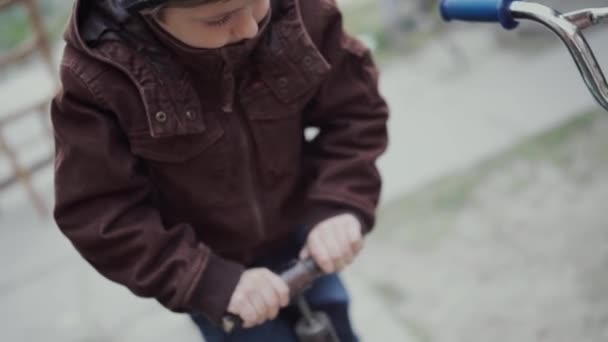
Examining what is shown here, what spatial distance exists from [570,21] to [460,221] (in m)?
1.71

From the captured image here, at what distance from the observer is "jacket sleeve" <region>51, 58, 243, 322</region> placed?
46.7 inches

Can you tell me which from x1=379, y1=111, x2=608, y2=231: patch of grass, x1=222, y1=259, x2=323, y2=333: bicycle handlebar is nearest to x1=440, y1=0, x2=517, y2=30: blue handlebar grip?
x1=222, y1=259, x2=323, y2=333: bicycle handlebar

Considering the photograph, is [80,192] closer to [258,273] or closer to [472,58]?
[258,273]

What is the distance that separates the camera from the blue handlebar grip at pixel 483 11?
3.38 ft

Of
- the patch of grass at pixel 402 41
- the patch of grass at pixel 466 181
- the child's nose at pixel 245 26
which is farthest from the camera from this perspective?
the patch of grass at pixel 402 41

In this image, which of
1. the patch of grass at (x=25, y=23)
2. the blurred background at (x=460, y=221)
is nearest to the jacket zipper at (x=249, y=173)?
the blurred background at (x=460, y=221)

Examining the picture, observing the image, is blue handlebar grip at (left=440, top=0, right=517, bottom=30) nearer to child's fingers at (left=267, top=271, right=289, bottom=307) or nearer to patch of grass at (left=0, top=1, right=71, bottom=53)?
child's fingers at (left=267, top=271, right=289, bottom=307)

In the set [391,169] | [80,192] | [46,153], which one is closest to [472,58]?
[391,169]

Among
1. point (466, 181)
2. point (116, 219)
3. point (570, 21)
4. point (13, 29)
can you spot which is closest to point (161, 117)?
point (116, 219)

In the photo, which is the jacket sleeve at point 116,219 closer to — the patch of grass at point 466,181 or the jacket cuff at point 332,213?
the jacket cuff at point 332,213

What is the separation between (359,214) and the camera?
4.61 ft

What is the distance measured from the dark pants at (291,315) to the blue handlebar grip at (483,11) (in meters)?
0.63

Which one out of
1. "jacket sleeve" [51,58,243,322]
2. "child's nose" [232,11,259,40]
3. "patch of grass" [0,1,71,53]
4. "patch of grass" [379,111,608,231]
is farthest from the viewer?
"patch of grass" [0,1,71,53]

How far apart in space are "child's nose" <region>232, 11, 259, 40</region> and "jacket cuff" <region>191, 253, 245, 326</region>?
1.39 ft
